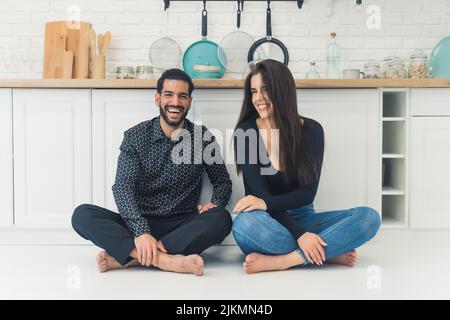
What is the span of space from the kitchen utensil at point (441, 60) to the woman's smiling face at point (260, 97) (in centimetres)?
146

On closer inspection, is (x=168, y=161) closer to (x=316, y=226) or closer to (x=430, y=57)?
(x=316, y=226)

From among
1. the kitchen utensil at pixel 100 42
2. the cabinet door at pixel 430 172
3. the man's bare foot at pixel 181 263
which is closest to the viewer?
the man's bare foot at pixel 181 263

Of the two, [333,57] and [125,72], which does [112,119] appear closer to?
[125,72]

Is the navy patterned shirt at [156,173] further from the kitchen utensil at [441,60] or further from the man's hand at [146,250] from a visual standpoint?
the kitchen utensil at [441,60]

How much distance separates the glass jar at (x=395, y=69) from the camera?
330 centimetres

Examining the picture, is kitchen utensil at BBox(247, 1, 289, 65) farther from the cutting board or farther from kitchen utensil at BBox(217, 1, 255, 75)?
the cutting board

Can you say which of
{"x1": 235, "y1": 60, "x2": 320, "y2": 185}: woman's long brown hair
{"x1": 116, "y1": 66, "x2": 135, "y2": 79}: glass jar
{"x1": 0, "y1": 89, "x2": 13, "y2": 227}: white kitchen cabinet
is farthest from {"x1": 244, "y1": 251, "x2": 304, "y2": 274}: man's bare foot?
{"x1": 116, "y1": 66, "x2": 135, "y2": 79}: glass jar

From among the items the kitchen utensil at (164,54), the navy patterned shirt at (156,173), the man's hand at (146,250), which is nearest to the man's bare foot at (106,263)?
the man's hand at (146,250)

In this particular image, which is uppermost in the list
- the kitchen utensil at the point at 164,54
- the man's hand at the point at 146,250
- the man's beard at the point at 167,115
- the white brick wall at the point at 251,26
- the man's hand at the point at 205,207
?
the white brick wall at the point at 251,26

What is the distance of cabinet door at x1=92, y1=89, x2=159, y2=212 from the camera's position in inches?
115

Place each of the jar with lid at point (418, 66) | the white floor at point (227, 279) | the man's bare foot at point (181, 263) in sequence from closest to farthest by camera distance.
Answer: the white floor at point (227, 279) < the man's bare foot at point (181, 263) < the jar with lid at point (418, 66)

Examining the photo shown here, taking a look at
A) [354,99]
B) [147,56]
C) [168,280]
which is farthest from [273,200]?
[147,56]

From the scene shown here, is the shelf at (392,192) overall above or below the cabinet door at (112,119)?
below

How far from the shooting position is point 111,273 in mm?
2293
